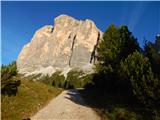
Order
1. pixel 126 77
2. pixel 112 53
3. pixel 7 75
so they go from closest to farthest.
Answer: pixel 7 75
pixel 126 77
pixel 112 53

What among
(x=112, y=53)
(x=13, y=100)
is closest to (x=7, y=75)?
(x=13, y=100)

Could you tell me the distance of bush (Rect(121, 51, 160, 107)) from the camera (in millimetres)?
18406

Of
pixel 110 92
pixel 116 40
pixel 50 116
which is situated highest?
pixel 116 40

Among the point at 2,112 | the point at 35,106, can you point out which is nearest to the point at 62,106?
the point at 35,106

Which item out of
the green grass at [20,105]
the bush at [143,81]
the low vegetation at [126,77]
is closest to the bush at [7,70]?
the green grass at [20,105]

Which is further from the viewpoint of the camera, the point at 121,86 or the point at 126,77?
the point at 121,86

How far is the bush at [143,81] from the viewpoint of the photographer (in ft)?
60.4

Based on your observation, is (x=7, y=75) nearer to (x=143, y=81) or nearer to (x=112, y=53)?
(x=143, y=81)

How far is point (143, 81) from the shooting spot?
1894 centimetres

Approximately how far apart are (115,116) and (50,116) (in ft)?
16.5

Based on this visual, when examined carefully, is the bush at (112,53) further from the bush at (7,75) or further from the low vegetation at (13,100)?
the bush at (7,75)

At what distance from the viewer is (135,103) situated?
26812mm

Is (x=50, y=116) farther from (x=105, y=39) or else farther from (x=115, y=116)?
(x=105, y=39)

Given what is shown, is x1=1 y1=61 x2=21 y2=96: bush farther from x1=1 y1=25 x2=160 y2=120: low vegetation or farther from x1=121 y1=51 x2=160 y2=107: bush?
x1=121 y1=51 x2=160 y2=107: bush
